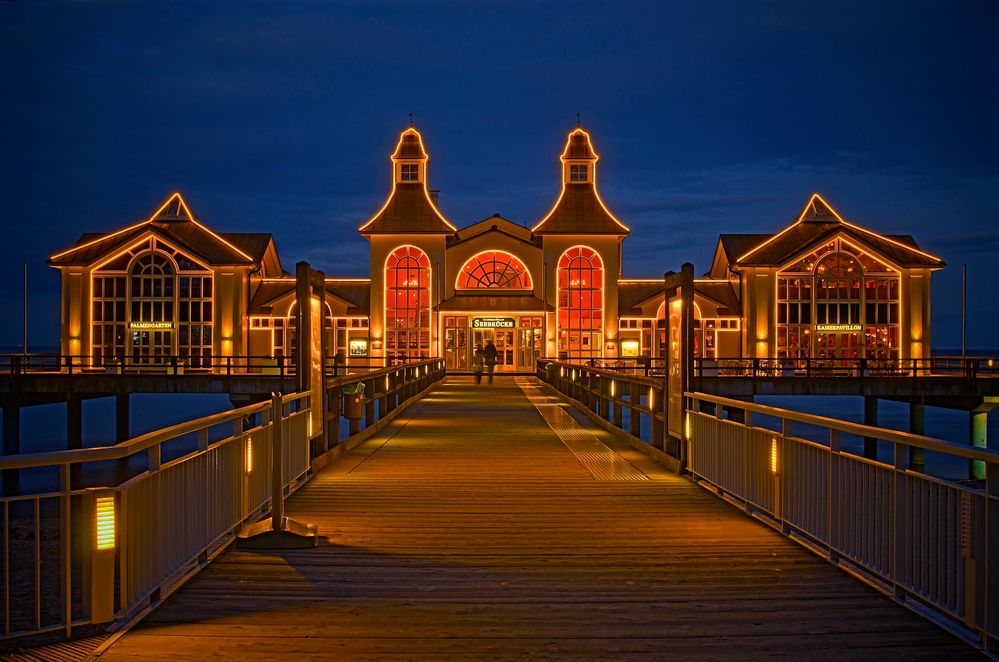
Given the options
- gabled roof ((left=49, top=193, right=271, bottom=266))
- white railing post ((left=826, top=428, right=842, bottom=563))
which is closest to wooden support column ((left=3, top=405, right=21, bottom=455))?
gabled roof ((left=49, top=193, right=271, bottom=266))

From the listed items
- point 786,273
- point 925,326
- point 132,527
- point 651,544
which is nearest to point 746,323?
point 786,273

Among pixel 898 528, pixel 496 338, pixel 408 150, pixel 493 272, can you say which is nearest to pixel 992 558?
pixel 898 528

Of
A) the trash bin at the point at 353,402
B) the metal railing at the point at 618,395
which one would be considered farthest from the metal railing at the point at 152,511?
the metal railing at the point at 618,395

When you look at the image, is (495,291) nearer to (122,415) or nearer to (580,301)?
(580,301)

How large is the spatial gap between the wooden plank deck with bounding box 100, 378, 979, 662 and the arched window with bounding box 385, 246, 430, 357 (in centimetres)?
3665

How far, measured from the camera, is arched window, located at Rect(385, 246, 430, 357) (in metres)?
46.6

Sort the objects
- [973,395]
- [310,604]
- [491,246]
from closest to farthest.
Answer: [310,604]
[973,395]
[491,246]

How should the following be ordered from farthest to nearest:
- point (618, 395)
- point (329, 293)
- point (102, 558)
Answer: point (329, 293) < point (618, 395) < point (102, 558)

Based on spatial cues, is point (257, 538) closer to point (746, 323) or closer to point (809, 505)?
point (809, 505)

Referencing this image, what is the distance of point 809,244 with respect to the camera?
144 feet

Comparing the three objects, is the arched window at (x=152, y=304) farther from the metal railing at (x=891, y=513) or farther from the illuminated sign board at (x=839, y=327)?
the metal railing at (x=891, y=513)

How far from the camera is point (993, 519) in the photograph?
458cm

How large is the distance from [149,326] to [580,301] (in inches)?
801

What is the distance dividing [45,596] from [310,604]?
6.66m
